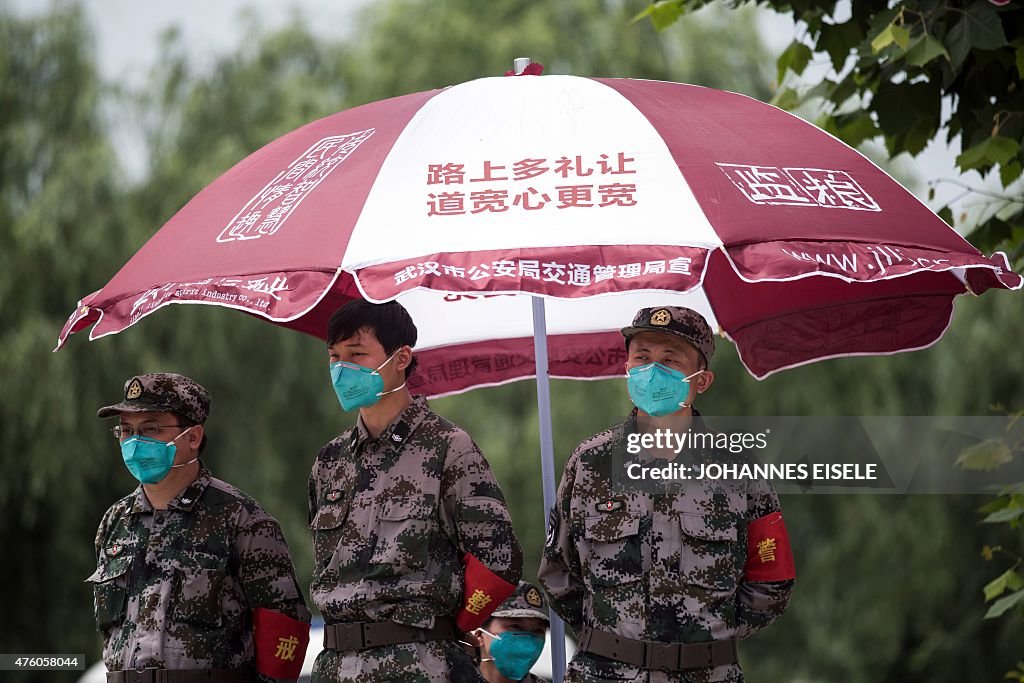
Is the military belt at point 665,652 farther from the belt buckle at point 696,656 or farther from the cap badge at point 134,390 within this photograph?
the cap badge at point 134,390

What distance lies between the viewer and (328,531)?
4.29 meters

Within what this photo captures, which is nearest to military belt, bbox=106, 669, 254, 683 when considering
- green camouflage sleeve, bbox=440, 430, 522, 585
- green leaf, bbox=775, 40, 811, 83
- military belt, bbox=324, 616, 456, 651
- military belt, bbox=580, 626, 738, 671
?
military belt, bbox=324, 616, 456, 651

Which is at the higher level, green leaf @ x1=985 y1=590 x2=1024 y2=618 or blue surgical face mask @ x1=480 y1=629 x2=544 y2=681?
green leaf @ x1=985 y1=590 x2=1024 y2=618

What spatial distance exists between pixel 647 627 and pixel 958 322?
9.77 m

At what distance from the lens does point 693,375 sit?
4.26 m

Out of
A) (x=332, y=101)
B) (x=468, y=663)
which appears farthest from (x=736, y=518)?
(x=332, y=101)

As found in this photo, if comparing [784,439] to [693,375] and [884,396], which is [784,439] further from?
[884,396]

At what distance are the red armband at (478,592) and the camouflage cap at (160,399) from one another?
1.16 m

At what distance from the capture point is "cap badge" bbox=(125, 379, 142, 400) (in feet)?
15.2

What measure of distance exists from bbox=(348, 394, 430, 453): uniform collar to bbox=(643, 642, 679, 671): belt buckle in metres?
1.00

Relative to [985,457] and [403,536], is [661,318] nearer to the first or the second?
[403,536]

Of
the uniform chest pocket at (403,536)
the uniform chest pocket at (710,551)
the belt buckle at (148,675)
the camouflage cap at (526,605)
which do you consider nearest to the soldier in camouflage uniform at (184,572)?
the belt buckle at (148,675)

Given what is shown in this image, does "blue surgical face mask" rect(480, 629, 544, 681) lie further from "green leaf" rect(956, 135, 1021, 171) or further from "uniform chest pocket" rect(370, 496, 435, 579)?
"green leaf" rect(956, 135, 1021, 171)

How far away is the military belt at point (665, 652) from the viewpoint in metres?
3.98
